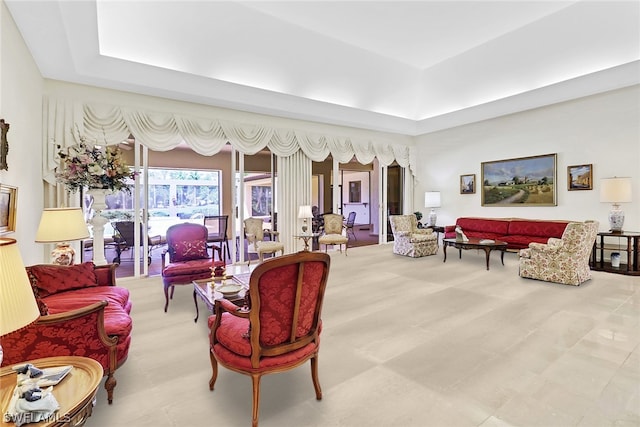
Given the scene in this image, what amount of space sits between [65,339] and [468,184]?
923 cm

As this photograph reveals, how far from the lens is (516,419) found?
205 cm

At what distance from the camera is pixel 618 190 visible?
227 inches

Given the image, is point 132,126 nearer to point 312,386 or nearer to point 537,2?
point 312,386

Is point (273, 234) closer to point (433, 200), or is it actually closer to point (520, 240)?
point (433, 200)

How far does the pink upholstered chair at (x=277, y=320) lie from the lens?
6.46 feet

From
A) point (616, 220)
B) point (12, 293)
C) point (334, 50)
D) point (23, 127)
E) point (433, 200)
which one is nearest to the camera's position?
point (12, 293)

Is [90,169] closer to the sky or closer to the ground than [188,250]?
closer to the sky

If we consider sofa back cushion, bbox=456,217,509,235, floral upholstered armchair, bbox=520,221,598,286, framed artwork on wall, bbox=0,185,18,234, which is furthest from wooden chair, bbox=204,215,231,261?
sofa back cushion, bbox=456,217,509,235

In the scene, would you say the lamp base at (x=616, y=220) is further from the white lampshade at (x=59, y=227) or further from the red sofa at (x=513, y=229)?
the white lampshade at (x=59, y=227)

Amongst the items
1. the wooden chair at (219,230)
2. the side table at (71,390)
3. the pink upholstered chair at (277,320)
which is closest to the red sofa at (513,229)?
the wooden chair at (219,230)

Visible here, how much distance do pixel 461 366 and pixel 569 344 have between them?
1259 mm

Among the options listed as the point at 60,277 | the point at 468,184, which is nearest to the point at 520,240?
the point at 468,184

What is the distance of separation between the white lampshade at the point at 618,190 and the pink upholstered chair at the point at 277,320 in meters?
6.49

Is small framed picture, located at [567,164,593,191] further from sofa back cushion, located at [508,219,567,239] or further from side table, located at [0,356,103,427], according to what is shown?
side table, located at [0,356,103,427]
